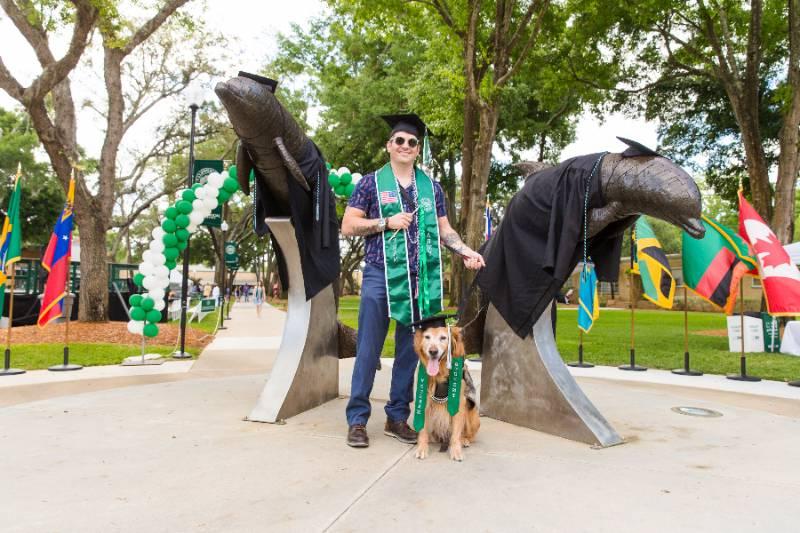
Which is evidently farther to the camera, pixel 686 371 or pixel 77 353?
pixel 77 353

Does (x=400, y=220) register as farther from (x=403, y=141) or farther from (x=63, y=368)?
(x=63, y=368)

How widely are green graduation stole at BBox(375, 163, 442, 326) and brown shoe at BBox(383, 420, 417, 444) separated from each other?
72cm

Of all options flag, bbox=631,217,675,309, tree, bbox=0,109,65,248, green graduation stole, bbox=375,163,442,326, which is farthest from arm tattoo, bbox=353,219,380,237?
tree, bbox=0,109,65,248

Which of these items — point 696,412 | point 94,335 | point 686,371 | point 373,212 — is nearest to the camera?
point 373,212

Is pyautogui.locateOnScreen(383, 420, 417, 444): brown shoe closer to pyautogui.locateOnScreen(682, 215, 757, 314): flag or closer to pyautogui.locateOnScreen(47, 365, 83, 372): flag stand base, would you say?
pyautogui.locateOnScreen(682, 215, 757, 314): flag

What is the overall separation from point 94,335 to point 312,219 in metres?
8.81

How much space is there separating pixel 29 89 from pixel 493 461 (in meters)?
11.8

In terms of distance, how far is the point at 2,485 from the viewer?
249 cm

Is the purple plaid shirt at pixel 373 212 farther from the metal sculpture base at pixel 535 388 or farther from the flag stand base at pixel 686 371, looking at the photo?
the flag stand base at pixel 686 371

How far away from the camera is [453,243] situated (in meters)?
3.63

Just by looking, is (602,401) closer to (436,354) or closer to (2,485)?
(436,354)

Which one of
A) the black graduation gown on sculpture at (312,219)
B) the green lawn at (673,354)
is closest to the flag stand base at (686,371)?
the green lawn at (673,354)

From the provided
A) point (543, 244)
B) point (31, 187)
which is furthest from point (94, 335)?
point (31, 187)

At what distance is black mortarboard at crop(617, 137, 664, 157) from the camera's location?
3.33 m
